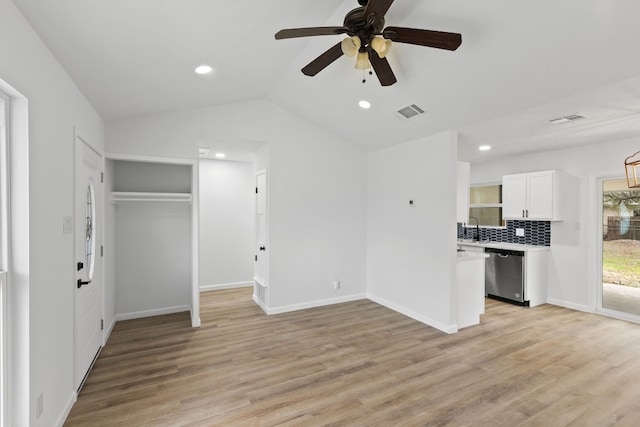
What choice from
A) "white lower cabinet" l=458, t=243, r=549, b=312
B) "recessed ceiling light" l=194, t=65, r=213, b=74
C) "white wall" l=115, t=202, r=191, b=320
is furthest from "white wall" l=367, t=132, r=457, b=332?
"white wall" l=115, t=202, r=191, b=320

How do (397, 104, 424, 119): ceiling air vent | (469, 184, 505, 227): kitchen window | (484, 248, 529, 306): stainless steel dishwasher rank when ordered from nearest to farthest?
(397, 104, 424, 119): ceiling air vent → (484, 248, 529, 306): stainless steel dishwasher → (469, 184, 505, 227): kitchen window

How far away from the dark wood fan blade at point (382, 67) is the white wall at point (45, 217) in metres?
2.07

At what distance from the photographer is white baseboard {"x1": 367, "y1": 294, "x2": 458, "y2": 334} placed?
13.1 ft

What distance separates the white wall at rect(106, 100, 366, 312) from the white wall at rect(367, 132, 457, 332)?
34 centimetres

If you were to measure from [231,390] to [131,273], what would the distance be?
2.62 m

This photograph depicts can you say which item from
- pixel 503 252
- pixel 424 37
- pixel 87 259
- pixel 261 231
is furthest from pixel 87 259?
pixel 503 252

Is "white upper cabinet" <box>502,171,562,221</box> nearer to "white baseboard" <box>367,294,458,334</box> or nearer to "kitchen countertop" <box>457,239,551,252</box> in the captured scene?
"kitchen countertop" <box>457,239,551,252</box>

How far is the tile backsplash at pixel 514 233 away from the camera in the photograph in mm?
5336

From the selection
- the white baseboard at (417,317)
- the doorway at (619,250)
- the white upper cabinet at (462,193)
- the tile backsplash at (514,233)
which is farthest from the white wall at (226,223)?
the doorway at (619,250)

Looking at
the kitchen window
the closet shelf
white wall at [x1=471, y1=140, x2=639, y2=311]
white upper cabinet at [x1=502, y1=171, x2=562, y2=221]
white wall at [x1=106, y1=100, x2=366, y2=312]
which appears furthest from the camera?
the kitchen window

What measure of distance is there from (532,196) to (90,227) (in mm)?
6115

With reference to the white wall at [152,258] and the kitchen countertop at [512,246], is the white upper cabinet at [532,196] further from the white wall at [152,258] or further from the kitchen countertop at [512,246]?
the white wall at [152,258]

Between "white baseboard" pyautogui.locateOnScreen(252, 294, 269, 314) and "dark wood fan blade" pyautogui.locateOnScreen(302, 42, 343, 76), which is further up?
"dark wood fan blade" pyautogui.locateOnScreen(302, 42, 343, 76)

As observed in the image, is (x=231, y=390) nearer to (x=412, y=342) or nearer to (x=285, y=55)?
(x=412, y=342)
